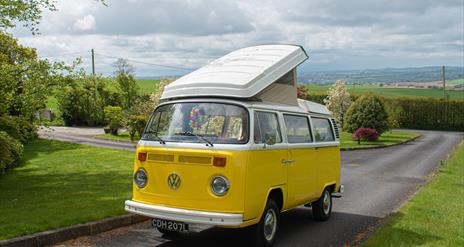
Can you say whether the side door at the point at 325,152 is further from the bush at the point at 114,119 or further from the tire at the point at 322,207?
the bush at the point at 114,119

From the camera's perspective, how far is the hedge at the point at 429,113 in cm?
5791

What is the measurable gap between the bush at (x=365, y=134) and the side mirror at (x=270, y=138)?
87.9 ft

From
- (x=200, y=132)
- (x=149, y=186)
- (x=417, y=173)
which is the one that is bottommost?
(x=417, y=173)

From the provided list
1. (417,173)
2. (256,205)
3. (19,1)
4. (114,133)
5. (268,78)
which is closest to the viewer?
(256,205)

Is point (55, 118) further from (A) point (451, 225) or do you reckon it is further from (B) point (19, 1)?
(A) point (451, 225)

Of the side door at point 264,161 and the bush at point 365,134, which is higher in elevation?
the side door at point 264,161

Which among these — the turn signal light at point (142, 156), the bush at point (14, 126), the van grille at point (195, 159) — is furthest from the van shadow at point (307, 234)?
the bush at point (14, 126)

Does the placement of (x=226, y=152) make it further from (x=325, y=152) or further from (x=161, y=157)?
(x=325, y=152)

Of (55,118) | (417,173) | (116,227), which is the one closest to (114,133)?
(55,118)

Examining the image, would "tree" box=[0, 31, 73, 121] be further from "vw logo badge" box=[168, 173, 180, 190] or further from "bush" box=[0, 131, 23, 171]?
"vw logo badge" box=[168, 173, 180, 190]

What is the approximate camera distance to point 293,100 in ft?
31.1

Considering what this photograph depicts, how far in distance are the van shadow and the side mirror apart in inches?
53.7

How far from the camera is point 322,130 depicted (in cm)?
1059

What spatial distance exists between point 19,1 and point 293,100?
887 cm
